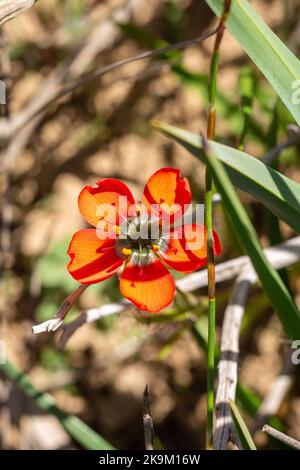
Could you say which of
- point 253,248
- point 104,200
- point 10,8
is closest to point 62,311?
point 104,200

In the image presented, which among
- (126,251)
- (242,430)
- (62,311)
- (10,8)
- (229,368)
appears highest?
(10,8)

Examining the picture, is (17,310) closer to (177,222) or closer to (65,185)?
(65,185)

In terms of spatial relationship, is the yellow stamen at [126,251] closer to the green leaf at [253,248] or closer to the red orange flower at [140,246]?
the red orange flower at [140,246]

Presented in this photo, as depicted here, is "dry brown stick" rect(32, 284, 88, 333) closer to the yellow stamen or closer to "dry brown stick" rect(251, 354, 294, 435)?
the yellow stamen

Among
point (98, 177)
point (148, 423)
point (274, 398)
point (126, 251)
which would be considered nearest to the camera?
point (148, 423)

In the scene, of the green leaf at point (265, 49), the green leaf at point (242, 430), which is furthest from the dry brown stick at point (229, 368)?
the green leaf at point (265, 49)

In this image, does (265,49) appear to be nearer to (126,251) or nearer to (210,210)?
(210,210)

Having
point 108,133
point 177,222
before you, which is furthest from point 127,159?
point 177,222

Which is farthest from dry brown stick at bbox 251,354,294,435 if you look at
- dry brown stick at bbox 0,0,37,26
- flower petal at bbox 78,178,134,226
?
dry brown stick at bbox 0,0,37,26
